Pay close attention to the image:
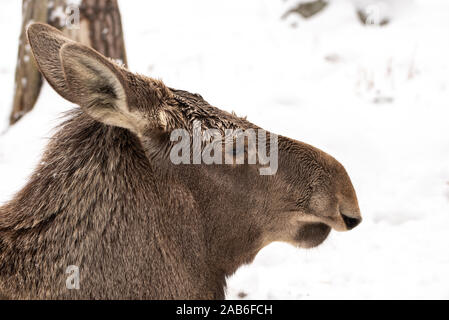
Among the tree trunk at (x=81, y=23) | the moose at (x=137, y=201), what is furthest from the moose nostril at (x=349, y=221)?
the tree trunk at (x=81, y=23)

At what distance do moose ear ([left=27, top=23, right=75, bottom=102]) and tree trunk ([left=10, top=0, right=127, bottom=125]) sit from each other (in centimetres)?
253

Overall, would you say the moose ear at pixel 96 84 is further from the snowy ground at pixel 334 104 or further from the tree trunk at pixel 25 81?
the tree trunk at pixel 25 81

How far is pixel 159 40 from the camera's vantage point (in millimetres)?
8898

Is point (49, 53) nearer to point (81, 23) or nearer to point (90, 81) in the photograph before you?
point (90, 81)

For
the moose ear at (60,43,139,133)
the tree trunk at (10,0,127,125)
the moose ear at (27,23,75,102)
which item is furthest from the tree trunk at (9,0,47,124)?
the moose ear at (60,43,139,133)

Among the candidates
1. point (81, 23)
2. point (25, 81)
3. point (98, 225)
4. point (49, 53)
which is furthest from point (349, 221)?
point (25, 81)

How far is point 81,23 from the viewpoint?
17.6 feet

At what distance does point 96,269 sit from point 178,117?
733 millimetres

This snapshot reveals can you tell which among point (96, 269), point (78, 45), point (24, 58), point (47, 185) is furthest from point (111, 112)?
point (24, 58)

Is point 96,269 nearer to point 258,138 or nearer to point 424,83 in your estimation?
point 258,138

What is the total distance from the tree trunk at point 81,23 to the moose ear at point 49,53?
2530 mm

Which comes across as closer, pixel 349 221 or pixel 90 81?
pixel 90 81

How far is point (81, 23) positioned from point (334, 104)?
315cm

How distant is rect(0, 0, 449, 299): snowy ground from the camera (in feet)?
14.8
